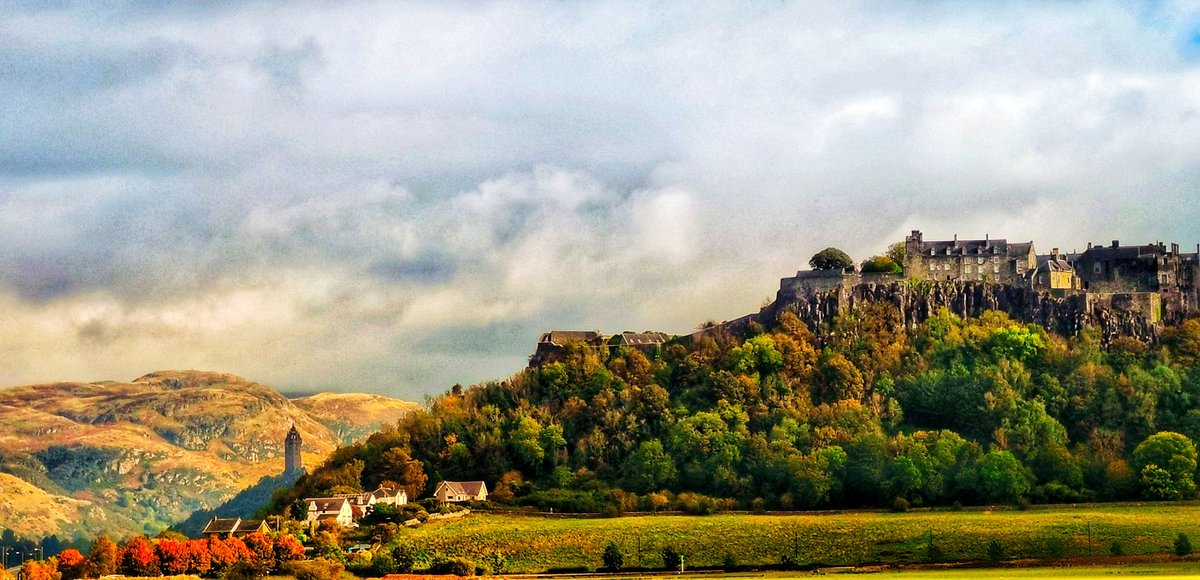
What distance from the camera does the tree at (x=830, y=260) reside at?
162625mm

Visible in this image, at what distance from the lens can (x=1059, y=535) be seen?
121312 mm

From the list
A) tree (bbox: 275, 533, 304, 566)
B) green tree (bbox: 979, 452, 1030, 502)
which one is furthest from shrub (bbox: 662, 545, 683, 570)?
green tree (bbox: 979, 452, 1030, 502)

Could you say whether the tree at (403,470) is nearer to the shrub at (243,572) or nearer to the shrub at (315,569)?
the shrub at (315,569)

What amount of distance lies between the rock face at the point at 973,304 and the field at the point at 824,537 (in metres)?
27.3

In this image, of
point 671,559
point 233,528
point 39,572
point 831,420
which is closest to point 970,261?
Answer: point 831,420

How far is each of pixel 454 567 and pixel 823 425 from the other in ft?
145

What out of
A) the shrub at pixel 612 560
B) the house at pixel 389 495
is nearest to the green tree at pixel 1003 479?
the shrub at pixel 612 560

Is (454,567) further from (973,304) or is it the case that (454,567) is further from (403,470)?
(973,304)

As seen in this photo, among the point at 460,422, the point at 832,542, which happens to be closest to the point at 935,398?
the point at 832,542

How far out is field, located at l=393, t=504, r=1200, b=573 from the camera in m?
119

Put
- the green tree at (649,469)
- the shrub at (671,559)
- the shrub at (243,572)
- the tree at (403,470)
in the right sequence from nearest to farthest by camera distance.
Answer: the shrub at (243,572), the shrub at (671,559), the green tree at (649,469), the tree at (403,470)

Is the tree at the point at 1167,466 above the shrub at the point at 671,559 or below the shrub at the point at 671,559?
above

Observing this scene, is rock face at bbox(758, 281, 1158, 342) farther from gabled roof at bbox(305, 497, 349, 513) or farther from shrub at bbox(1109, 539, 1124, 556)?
gabled roof at bbox(305, 497, 349, 513)

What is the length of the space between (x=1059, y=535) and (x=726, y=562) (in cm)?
2447
